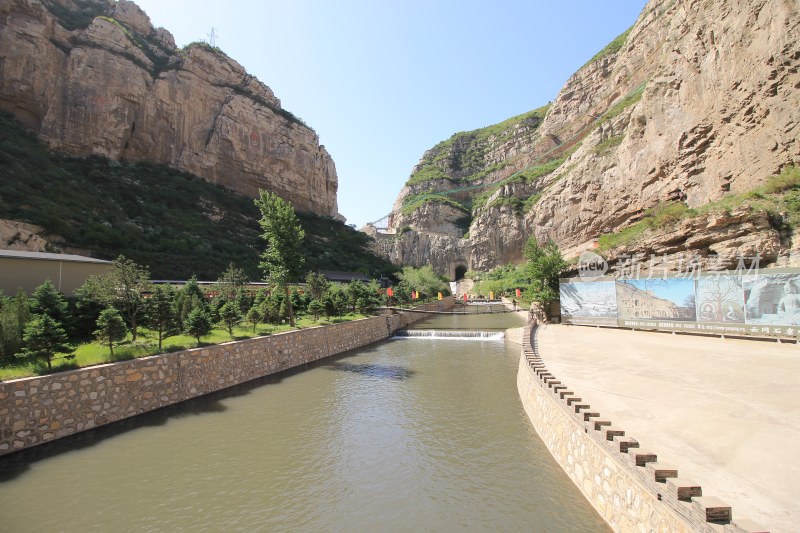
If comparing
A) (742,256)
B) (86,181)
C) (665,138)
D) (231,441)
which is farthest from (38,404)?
(665,138)

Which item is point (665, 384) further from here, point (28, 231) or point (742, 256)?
point (28, 231)

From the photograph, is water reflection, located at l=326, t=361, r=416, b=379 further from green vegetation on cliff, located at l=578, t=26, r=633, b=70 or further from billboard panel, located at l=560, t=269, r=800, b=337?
green vegetation on cliff, located at l=578, t=26, r=633, b=70

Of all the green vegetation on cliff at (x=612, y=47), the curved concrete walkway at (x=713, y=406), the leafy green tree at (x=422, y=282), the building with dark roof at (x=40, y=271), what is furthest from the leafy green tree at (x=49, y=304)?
the green vegetation on cliff at (x=612, y=47)

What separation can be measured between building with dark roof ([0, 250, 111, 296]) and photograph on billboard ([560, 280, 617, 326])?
26.2m

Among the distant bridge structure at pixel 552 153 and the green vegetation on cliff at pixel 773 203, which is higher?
the distant bridge structure at pixel 552 153

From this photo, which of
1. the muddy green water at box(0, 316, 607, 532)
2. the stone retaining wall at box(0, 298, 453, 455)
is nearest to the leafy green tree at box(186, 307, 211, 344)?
the stone retaining wall at box(0, 298, 453, 455)

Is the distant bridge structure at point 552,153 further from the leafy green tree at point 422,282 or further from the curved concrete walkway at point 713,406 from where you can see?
the curved concrete walkway at point 713,406

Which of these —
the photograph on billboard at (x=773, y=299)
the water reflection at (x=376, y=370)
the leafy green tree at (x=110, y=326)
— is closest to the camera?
the leafy green tree at (x=110, y=326)

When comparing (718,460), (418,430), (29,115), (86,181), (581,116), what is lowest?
(418,430)

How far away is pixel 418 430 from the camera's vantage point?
985 centimetres

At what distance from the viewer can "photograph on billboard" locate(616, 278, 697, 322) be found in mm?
17938

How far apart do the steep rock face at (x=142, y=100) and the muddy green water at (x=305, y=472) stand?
47.8 m

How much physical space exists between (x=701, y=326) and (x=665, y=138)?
23.0 meters

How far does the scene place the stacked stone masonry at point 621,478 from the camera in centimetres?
394
